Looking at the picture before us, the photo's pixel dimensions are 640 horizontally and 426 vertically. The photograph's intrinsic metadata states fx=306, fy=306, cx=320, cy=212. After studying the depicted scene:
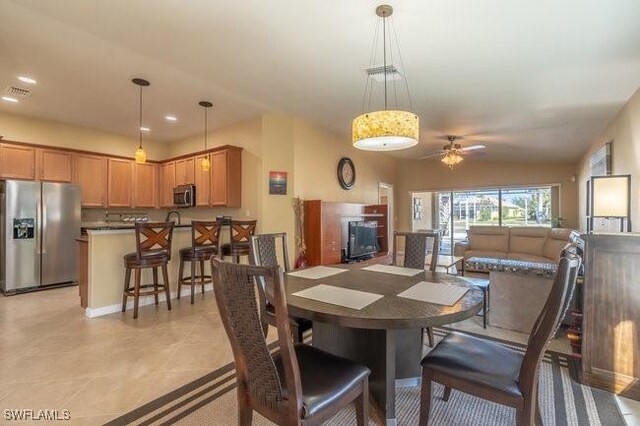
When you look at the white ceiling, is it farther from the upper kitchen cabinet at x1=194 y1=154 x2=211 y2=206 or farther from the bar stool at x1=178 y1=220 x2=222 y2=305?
the bar stool at x1=178 y1=220 x2=222 y2=305

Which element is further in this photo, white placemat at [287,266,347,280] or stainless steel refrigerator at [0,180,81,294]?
stainless steel refrigerator at [0,180,81,294]

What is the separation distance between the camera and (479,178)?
7688 mm

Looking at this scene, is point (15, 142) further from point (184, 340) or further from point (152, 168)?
point (184, 340)

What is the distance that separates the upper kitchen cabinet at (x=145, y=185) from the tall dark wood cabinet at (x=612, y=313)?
6.89m

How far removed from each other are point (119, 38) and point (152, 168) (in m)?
4.12

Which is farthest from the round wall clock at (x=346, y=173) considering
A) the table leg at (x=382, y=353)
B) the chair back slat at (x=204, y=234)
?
the table leg at (x=382, y=353)

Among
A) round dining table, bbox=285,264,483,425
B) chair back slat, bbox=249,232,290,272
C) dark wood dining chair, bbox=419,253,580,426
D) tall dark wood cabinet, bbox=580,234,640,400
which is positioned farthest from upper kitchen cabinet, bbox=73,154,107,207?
tall dark wood cabinet, bbox=580,234,640,400

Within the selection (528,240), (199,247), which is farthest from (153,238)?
(528,240)

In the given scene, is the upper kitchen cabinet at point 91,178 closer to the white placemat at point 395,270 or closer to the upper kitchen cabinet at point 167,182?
the upper kitchen cabinet at point 167,182

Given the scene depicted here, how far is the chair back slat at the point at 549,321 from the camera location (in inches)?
49.8

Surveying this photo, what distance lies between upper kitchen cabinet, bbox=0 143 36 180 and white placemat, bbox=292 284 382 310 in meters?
5.64

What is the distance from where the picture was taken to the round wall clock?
595 cm

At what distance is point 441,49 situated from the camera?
2.62m

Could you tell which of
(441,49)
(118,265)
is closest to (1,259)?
(118,265)
